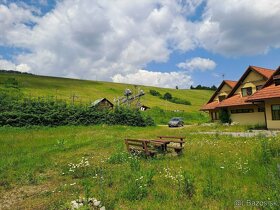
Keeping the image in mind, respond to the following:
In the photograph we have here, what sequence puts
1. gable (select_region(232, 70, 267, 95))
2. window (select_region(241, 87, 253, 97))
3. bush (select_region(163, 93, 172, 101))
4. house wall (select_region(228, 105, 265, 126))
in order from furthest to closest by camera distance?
bush (select_region(163, 93, 172, 101)) → window (select_region(241, 87, 253, 97)) → gable (select_region(232, 70, 267, 95)) → house wall (select_region(228, 105, 265, 126))

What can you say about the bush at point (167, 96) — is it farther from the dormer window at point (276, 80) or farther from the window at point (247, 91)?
the dormer window at point (276, 80)

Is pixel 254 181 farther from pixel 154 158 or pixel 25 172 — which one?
pixel 25 172

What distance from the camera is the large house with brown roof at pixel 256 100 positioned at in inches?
1061

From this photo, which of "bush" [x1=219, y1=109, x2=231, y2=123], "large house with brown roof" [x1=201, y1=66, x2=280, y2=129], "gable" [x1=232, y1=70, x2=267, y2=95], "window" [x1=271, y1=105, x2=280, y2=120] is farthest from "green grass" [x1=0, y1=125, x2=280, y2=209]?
"bush" [x1=219, y1=109, x2=231, y2=123]

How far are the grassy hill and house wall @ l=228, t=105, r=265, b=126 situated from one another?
2567 centimetres

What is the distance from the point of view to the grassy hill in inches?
2768

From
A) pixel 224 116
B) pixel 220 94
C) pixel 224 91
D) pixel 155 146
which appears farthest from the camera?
pixel 220 94

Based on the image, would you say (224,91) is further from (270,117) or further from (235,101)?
(270,117)

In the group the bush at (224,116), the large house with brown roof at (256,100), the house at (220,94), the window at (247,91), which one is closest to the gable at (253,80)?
the large house with brown roof at (256,100)

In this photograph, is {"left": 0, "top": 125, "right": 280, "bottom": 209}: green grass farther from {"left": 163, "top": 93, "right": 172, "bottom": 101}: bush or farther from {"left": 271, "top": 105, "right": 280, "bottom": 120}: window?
{"left": 163, "top": 93, "right": 172, "bottom": 101}: bush

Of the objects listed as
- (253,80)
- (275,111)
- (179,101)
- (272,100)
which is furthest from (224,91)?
(179,101)

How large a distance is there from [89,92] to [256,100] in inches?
2768

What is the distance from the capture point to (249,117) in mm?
34125

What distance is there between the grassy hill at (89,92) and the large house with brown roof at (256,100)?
25.7 meters
